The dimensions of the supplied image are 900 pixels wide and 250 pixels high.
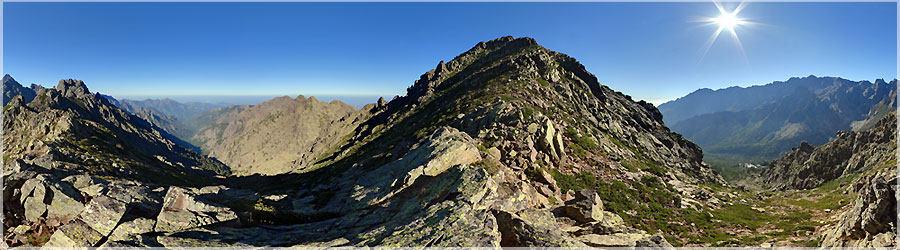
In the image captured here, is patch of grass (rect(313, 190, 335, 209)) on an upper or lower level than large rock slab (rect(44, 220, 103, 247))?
lower

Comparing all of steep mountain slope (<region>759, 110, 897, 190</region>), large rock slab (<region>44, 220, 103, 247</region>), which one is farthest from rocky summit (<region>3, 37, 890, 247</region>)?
steep mountain slope (<region>759, 110, 897, 190</region>)

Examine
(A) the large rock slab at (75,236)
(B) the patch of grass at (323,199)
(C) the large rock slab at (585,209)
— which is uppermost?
(C) the large rock slab at (585,209)

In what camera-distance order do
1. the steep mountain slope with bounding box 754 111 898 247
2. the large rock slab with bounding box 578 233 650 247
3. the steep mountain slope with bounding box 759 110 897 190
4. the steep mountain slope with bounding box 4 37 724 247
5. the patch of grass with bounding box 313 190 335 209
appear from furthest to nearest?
1. the steep mountain slope with bounding box 759 110 897 190
2. the patch of grass with bounding box 313 190 335 209
3. the steep mountain slope with bounding box 754 111 898 247
4. the large rock slab with bounding box 578 233 650 247
5. the steep mountain slope with bounding box 4 37 724 247

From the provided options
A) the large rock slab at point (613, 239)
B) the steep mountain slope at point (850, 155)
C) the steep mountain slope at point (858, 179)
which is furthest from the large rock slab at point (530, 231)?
the steep mountain slope at point (850, 155)

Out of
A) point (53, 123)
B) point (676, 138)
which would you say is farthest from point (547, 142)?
point (53, 123)

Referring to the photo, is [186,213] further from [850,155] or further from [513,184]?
[850,155]

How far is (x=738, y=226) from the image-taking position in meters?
50.1

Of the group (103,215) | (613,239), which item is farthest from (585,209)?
(103,215)

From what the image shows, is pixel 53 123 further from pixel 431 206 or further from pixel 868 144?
pixel 868 144

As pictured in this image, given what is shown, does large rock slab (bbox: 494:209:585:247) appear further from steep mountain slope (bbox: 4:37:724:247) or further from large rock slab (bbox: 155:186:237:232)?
large rock slab (bbox: 155:186:237:232)

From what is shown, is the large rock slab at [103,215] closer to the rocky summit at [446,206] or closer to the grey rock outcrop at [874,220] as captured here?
the rocky summit at [446,206]

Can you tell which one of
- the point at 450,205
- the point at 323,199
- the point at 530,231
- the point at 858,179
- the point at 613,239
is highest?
the point at 450,205

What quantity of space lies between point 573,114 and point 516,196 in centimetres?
8021

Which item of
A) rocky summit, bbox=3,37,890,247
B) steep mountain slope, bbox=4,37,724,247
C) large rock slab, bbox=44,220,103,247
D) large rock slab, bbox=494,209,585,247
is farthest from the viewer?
rocky summit, bbox=3,37,890,247
